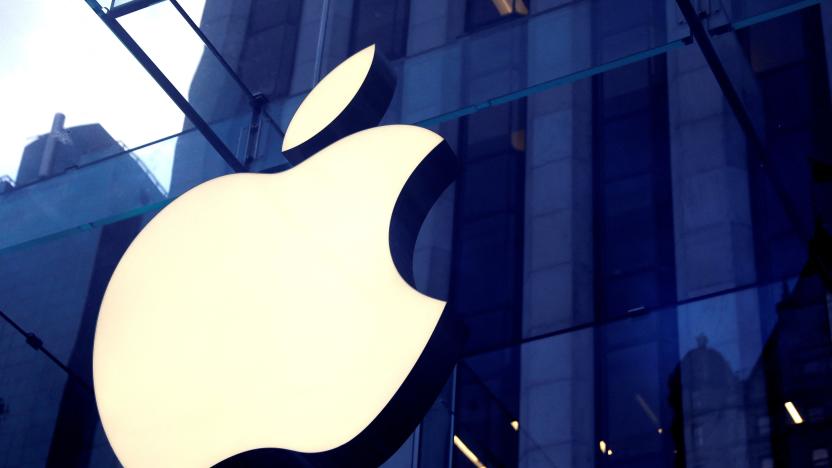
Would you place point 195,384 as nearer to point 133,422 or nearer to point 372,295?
point 133,422

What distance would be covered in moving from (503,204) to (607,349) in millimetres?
8835

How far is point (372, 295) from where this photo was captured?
4.23 metres

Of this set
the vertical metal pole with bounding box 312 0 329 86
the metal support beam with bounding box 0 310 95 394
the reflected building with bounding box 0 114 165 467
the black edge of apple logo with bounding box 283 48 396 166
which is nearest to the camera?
the black edge of apple logo with bounding box 283 48 396 166

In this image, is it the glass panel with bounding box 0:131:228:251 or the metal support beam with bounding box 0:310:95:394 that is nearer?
the glass panel with bounding box 0:131:228:251

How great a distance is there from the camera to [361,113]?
522cm

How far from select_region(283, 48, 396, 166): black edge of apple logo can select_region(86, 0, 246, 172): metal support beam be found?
11.3 feet

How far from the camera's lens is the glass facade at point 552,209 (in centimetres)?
755

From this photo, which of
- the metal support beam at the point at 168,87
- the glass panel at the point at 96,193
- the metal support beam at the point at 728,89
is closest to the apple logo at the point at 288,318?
the metal support beam at the point at 728,89

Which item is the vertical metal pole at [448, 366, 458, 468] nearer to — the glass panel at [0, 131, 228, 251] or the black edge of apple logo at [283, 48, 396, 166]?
the glass panel at [0, 131, 228, 251]

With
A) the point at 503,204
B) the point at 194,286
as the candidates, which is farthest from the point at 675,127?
the point at 194,286

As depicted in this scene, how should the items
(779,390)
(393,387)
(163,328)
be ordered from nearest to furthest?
(393,387) < (163,328) < (779,390)

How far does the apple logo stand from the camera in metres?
4.07

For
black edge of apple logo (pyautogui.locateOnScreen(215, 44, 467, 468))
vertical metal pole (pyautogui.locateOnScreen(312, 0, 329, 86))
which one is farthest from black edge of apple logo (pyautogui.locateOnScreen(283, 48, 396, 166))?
vertical metal pole (pyautogui.locateOnScreen(312, 0, 329, 86))

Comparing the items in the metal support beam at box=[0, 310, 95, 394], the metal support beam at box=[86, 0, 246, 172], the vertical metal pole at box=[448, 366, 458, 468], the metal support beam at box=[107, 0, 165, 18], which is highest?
the metal support beam at box=[107, 0, 165, 18]
